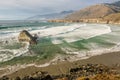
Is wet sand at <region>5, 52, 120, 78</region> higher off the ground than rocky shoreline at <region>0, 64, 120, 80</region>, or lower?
lower

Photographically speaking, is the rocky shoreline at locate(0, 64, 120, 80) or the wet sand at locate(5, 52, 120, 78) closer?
the rocky shoreline at locate(0, 64, 120, 80)

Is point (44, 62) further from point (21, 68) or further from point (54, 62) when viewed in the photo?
point (21, 68)

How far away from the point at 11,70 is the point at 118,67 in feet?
29.3

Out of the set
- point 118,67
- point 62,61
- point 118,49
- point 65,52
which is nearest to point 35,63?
point 62,61

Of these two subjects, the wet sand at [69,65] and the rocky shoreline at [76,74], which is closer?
the rocky shoreline at [76,74]

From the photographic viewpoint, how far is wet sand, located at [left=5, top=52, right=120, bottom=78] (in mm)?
19259

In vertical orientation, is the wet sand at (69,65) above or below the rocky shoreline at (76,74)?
below

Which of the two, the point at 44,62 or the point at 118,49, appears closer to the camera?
the point at 44,62

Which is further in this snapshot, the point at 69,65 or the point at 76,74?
the point at 69,65

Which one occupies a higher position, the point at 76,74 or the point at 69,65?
the point at 76,74

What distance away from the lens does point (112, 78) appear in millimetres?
11906

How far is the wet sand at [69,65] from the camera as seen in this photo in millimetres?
19259

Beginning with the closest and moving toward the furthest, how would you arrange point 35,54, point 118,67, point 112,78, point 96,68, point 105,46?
point 112,78 → point 96,68 → point 118,67 → point 35,54 → point 105,46

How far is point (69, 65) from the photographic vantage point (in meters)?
21.2
